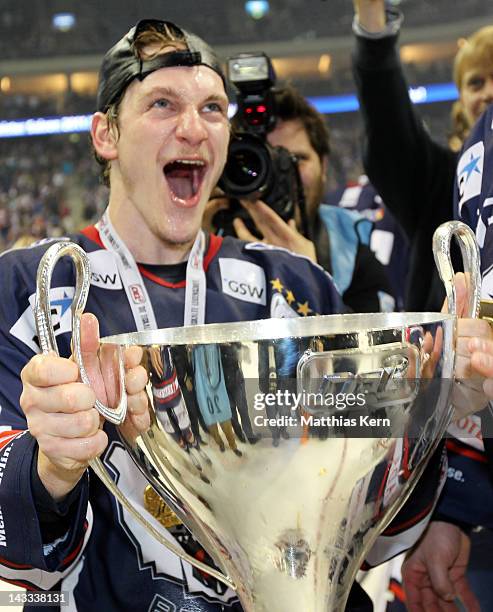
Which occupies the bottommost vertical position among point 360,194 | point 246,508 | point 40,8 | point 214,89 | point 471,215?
point 246,508

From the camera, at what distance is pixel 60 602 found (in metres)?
0.82

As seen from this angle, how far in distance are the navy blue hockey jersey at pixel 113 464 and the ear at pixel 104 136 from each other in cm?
11

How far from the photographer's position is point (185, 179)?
1.07 m

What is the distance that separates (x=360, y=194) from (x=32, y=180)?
554 cm

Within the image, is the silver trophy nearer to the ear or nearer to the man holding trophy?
the man holding trophy

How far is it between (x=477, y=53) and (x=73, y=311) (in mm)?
1278

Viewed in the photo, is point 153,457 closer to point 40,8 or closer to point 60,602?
point 60,602

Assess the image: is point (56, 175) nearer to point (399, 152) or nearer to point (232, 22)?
point (232, 22)

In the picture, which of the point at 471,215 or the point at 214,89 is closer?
the point at 471,215

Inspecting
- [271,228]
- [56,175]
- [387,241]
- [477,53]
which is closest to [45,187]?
[56,175]

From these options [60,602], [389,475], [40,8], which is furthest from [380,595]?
[40,8]

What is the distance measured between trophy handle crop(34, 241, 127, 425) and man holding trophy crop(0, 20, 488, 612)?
127 mm

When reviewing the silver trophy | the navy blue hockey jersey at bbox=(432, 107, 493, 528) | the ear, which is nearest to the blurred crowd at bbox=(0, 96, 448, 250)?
the ear

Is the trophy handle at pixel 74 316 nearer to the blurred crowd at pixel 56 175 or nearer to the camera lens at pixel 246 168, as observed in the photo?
the camera lens at pixel 246 168
